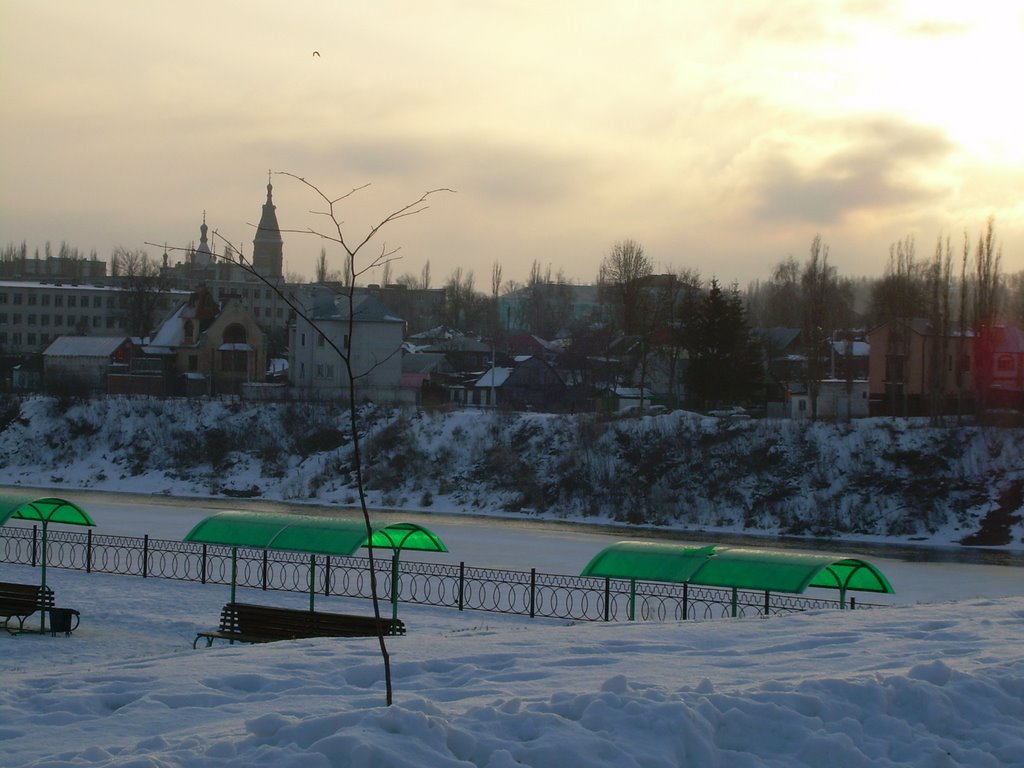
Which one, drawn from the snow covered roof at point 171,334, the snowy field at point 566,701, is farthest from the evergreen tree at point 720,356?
the snowy field at point 566,701

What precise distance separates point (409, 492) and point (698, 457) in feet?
49.9

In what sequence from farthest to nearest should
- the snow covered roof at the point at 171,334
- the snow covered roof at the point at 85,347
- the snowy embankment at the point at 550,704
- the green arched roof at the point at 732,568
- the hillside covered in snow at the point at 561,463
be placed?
the snow covered roof at the point at 85,347, the snow covered roof at the point at 171,334, the hillside covered in snow at the point at 561,463, the green arched roof at the point at 732,568, the snowy embankment at the point at 550,704

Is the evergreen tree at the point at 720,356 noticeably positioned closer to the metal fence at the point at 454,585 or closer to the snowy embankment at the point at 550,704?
the metal fence at the point at 454,585

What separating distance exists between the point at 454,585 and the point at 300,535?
6.93 meters

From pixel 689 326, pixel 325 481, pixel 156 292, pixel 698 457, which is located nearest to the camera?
pixel 698 457

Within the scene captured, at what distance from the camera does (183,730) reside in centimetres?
855

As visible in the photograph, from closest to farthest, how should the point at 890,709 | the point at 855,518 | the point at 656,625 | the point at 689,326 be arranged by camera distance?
the point at 890,709, the point at 656,625, the point at 855,518, the point at 689,326

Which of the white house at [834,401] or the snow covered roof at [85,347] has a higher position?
Answer: the snow covered roof at [85,347]

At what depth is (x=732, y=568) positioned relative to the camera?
19000 mm

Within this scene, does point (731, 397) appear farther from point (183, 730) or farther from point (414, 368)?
point (183, 730)

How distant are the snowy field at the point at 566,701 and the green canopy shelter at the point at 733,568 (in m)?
3.44

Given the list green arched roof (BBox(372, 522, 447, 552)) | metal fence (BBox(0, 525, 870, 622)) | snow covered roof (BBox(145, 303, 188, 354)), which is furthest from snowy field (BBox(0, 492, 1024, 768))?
snow covered roof (BBox(145, 303, 188, 354))

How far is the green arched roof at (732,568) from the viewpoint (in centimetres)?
1836

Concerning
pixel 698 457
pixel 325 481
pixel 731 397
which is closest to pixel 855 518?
pixel 698 457
